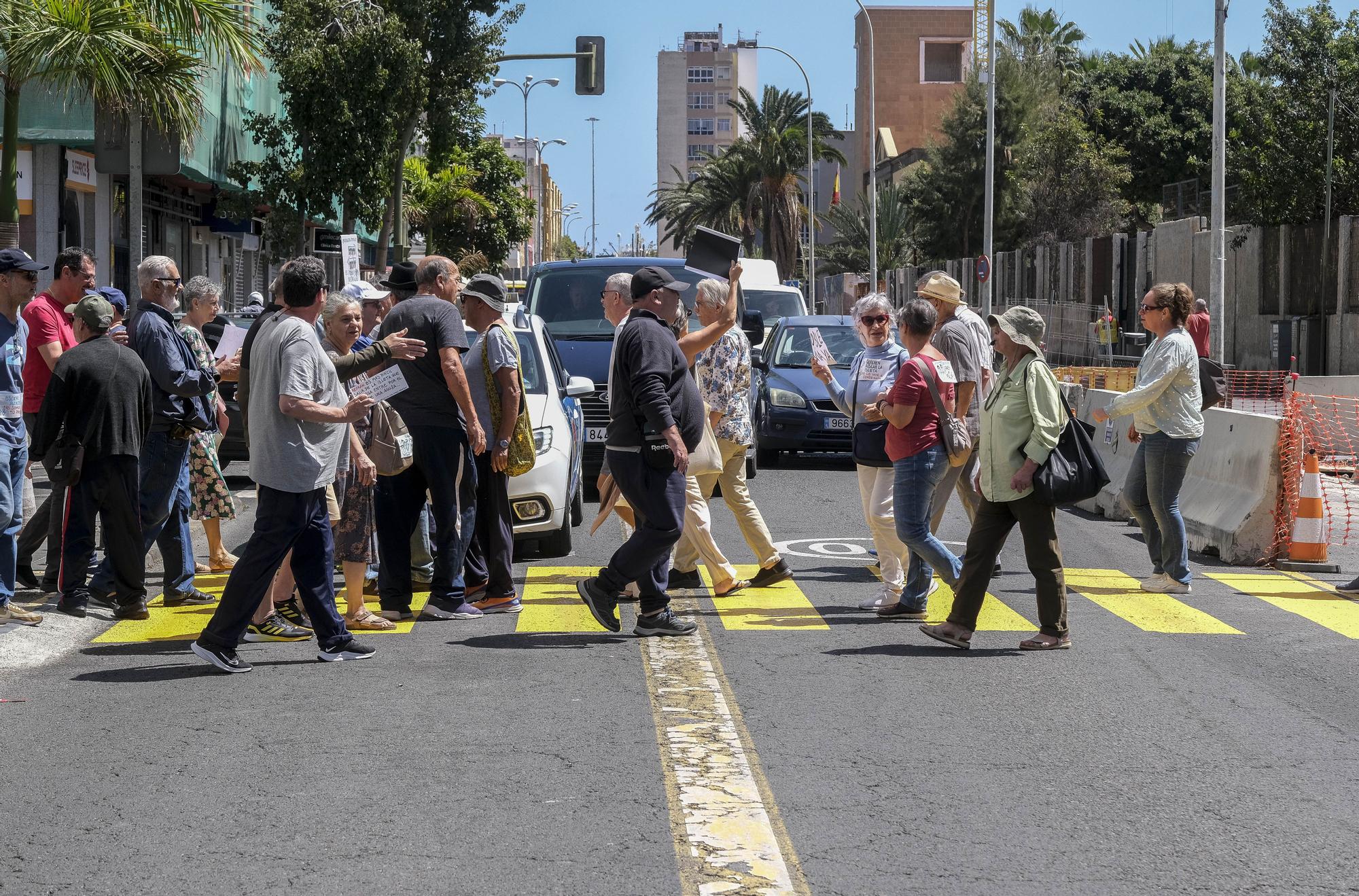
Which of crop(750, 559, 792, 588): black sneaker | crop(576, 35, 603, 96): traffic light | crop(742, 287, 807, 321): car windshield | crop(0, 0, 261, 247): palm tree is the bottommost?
crop(750, 559, 792, 588): black sneaker

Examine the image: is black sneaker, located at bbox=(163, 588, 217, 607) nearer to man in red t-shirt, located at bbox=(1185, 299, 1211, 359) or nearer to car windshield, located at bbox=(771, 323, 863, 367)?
car windshield, located at bbox=(771, 323, 863, 367)

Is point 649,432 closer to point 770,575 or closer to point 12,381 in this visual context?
point 770,575

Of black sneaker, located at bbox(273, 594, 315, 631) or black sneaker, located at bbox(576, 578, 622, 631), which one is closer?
black sneaker, located at bbox(576, 578, 622, 631)

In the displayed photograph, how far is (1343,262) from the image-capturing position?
34.5m

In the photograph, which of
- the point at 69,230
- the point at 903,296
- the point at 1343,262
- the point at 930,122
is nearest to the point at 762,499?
the point at 69,230

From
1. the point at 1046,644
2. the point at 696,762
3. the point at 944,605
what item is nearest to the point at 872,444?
the point at 944,605

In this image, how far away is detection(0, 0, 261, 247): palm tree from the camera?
13812mm

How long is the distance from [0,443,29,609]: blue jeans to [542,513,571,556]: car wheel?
3.56m

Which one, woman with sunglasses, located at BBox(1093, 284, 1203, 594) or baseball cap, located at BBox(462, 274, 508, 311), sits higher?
baseball cap, located at BBox(462, 274, 508, 311)

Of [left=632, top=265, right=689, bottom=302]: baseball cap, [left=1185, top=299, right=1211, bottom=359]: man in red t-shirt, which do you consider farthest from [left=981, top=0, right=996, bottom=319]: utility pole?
[left=632, top=265, right=689, bottom=302]: baseball cap

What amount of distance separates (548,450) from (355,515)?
254cm

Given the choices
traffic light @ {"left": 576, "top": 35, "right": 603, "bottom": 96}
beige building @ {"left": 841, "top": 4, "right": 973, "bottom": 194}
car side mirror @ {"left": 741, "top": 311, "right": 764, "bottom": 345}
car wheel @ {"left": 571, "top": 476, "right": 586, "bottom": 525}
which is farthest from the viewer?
beige building @ {"left": 841, "top": 4, "right": 973, "bottom": 194}

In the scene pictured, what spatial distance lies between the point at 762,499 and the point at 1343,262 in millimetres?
25189

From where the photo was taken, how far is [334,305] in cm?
770
